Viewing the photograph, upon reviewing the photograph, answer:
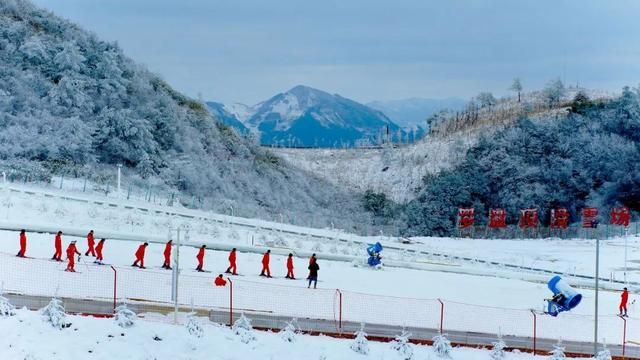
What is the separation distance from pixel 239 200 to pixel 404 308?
44.3m

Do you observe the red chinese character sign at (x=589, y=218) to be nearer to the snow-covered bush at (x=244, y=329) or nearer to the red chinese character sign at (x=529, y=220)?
the red chinese character sign at (x=529, y=220)

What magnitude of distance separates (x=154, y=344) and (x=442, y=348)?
23.0 feet

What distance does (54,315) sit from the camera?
19562mm

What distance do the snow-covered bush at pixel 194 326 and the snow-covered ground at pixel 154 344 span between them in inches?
3.6

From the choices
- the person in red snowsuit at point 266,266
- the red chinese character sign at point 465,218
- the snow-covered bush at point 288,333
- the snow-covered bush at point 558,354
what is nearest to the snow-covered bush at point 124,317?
the snow-covered bush at point 288,333

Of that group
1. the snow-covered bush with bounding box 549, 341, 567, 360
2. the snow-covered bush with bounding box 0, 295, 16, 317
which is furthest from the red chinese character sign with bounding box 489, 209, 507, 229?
the snow-covered bush with bounding box 0, 295, 16, 317

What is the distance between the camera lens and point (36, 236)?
103 feet

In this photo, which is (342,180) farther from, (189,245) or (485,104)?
(189,245)

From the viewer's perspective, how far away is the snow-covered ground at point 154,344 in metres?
18.7

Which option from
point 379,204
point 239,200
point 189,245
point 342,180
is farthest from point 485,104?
point 189,245

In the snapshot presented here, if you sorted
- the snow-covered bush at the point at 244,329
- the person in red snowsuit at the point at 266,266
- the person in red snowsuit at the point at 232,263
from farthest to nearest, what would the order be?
1. the person in red snowsuit at the point at 266,266
2. the person in red snowsuit at the point at 232,263
3. the snow-covered bush at the point at 244,329

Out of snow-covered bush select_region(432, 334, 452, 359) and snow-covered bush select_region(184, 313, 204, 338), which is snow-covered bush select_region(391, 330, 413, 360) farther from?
snow-covered bush select_region(184, 313, 204, 338)

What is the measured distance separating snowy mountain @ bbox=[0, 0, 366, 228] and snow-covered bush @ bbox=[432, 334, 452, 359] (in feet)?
103

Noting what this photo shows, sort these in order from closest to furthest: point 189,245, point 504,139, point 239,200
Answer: point 189,245, point 239,200, point 504,139
